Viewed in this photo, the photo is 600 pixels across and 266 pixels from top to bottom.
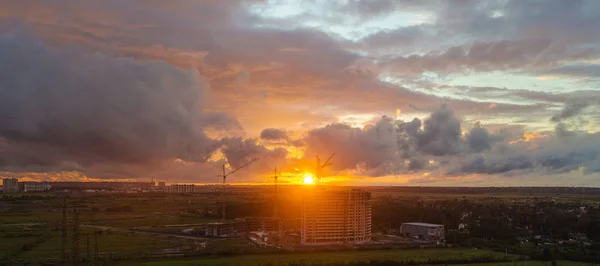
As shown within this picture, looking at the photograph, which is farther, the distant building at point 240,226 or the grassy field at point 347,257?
the distant building at point 240,226

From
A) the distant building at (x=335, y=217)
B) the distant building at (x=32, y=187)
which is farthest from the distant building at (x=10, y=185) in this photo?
the distant building at (x=335, y=217)

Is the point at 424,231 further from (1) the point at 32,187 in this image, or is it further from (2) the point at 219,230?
(1) the point at 32,187

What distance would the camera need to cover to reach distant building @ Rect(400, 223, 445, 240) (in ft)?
233

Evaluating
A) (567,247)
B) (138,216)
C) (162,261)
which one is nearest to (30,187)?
(138,216)

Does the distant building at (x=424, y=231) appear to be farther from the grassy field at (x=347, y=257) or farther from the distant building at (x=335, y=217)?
the grassy field at (x=347, y=257)

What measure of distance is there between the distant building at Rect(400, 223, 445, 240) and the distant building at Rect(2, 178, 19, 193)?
456 feet

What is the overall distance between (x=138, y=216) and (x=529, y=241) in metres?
65.6

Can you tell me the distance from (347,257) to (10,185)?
152 metres

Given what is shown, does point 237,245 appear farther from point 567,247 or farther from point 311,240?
point 567,247

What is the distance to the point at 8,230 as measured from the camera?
2721 inches

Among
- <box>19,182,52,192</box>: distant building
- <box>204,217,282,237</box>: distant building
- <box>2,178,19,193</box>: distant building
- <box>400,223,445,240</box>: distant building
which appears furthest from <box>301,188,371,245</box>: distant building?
<box>19,182,52,192</box>: distant building

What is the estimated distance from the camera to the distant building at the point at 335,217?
224 ft

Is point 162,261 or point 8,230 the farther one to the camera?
Answer: point 8,230

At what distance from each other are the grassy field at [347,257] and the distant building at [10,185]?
143 meters
